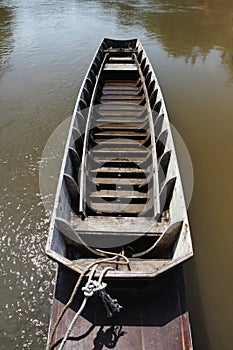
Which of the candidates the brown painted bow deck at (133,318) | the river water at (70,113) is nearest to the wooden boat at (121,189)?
the brown painted bow deck at (133,318)

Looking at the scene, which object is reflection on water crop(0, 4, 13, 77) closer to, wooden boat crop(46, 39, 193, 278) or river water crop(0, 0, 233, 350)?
river water crop(0, 0, 233, 350)

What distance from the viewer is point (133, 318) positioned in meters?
4.43

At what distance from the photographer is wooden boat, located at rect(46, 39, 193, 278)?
511 cm

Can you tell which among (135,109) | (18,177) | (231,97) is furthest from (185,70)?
(18,177)

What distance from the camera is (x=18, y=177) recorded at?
27.6 feet

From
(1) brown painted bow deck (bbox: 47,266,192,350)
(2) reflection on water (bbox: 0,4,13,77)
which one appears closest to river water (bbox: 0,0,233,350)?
(2) reflection on water (bbox: 0,4,13,77)

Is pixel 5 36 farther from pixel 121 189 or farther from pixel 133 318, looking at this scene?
pixel 133 318

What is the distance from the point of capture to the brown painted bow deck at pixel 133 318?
4.18 m

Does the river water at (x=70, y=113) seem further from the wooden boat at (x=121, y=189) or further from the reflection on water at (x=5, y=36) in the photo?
the wooden boat at (x=121, y=189)

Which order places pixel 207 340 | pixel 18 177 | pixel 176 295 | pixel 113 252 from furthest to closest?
pixel 18 177 < pixel 113 252 < pixel 207 340 < pixel 176 295

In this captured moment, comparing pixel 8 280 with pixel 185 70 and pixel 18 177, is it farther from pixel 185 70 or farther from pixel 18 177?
pixel 185 70

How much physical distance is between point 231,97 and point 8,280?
10.8 metres

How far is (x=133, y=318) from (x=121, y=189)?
3144 mm

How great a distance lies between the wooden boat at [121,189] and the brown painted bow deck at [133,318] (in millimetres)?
352
